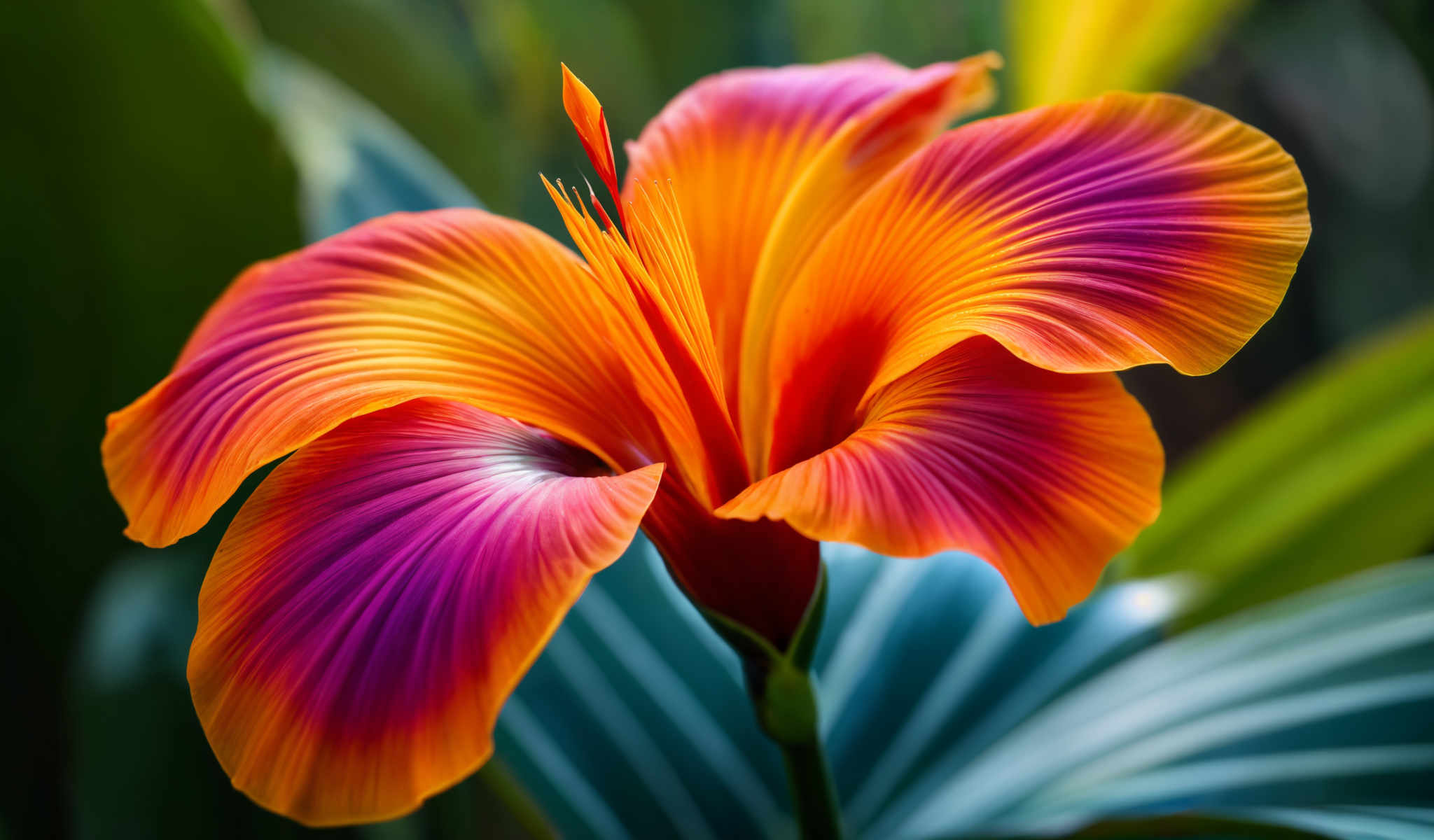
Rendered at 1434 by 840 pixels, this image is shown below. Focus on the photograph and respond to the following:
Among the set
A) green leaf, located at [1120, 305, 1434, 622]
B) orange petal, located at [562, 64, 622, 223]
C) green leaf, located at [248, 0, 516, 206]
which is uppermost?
orange petal, located at [562, 64, 622, 223]

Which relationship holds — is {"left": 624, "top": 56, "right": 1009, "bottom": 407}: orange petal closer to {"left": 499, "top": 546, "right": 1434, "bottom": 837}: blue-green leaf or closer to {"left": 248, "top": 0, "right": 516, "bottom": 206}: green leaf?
{"left": 499, "top": 546, "right": 1434, "bottom": 837}: blue-green leaf

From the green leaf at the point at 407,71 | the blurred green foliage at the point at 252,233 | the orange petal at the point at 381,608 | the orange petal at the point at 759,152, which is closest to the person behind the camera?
the orange petal at the point at 381,608

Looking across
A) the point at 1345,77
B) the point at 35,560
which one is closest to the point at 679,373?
the point at 35,560

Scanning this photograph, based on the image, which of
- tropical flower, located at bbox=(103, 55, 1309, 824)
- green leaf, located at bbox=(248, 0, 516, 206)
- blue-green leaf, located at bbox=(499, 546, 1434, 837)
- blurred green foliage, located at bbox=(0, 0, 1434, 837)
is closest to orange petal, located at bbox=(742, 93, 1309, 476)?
tropical flower, located at bbox=(103, 55, 1309, 824)

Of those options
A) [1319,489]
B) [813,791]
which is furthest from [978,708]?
[1319,489]

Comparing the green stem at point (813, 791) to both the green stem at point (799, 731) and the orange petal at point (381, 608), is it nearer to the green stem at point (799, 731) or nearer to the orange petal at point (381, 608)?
the green stem at point (799, 731)

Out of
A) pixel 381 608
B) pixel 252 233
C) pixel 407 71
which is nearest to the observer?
pixel 381 608

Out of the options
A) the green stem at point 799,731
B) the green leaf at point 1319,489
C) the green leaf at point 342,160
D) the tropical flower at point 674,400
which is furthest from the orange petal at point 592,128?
the green leaf at point 1319,489

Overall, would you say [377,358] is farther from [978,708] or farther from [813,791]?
[978,708]
